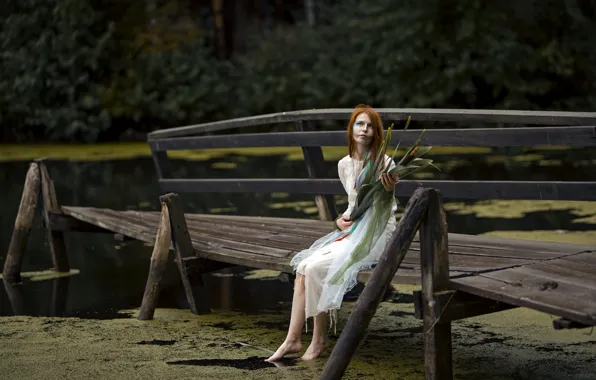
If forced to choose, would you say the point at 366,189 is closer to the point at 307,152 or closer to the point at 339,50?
the point at 307,152

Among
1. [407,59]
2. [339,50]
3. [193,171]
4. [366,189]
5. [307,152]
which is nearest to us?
[366,189]

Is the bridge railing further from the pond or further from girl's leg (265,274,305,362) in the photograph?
girl's leg (265,274,305,362)

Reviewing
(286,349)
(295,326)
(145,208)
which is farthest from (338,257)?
(145,208)

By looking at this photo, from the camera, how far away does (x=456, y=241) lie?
630cm

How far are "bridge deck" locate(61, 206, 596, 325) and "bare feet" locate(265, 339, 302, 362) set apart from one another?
0.38 meters

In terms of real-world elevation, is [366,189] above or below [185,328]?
above

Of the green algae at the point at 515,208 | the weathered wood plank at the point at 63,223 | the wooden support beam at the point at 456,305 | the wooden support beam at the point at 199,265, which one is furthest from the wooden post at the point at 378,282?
the green algae at the point at 515,208

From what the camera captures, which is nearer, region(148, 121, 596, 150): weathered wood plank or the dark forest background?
region(148, 121, 596, 150): weathered wood plank

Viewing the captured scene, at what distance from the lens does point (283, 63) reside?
22.3 m

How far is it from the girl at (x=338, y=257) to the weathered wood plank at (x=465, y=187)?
0.74m

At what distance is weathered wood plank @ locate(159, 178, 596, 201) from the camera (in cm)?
591

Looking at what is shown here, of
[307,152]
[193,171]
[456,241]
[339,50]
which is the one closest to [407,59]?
[339,50]

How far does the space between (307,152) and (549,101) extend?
14.8m

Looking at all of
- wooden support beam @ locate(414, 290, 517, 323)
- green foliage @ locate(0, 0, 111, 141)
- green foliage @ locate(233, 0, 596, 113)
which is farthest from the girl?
green foliage @ locate(0, 0, 111, 141)
